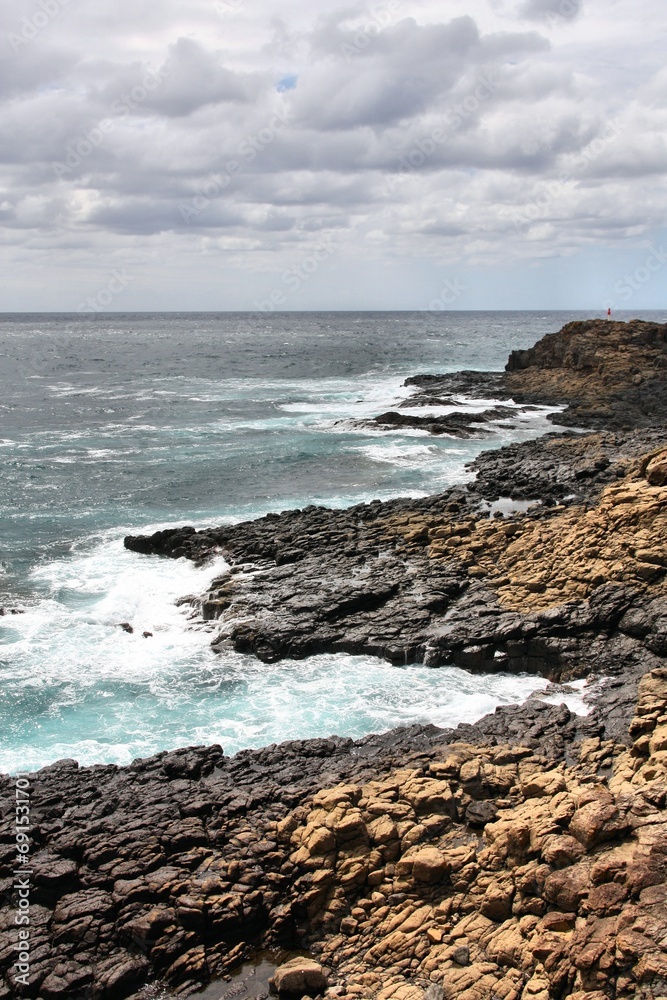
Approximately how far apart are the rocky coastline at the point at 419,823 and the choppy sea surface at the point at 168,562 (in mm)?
1652

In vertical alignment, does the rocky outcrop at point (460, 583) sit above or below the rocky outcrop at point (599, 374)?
below

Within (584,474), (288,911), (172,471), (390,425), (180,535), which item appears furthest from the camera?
(390,425)

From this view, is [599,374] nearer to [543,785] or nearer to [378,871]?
[543,785]

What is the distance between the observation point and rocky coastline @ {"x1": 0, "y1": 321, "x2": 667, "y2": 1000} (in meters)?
11.6

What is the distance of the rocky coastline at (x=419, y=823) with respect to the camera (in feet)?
38.2

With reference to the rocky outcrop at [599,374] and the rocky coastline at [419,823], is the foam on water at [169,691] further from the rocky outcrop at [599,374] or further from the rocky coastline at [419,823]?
the rocky outcrop at [599,374]

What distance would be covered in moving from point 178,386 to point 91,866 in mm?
76169

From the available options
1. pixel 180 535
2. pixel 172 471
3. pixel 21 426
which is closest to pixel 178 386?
pixel 21 426

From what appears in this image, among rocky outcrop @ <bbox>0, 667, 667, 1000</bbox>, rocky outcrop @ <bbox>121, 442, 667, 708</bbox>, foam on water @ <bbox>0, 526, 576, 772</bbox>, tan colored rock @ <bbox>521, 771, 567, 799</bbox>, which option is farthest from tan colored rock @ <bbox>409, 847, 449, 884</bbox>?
rocky outcrop @ <bbox>121, 442, 667, 708</bbox>

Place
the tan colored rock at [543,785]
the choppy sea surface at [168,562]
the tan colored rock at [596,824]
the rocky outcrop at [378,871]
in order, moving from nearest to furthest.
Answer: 1. the rocky outcrop at [378,871]
2. the tan colored rock at [596,824]
3. the tan colored rock at [543,785]
4. the choppy sea surface at [168,562]

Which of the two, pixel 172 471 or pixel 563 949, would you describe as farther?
pixel 172 471

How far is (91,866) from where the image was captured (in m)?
14.2

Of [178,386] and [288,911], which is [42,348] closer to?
[178,386]

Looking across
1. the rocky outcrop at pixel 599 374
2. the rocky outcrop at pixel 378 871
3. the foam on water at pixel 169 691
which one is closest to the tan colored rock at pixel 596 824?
the rocky outcrop at pixel 378 871
